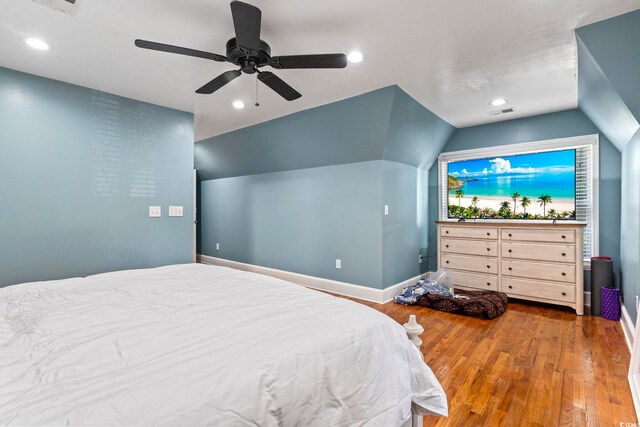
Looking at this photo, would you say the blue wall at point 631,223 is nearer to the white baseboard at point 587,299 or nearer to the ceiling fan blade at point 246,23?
the white baseboard at point 587,299

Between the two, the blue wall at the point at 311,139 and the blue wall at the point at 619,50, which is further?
the blue wall at the point at 311,139

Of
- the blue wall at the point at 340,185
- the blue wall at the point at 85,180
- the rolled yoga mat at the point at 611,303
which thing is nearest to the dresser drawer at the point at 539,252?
the rolled yoga mat at the point at 611,303

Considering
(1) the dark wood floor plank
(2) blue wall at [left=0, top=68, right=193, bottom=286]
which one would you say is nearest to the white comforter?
(1) the dark wood floor plank

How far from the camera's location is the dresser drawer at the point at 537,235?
3.36m

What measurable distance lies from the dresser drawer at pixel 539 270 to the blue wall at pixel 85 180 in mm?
3914

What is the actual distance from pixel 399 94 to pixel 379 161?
87 centimetres

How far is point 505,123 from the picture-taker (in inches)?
163

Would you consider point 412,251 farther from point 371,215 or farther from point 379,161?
point 379,161

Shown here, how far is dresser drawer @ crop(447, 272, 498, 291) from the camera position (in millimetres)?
3850

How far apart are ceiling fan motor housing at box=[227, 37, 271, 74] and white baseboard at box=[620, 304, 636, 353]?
345 centimetres

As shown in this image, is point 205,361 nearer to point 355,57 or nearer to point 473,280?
point 355,57

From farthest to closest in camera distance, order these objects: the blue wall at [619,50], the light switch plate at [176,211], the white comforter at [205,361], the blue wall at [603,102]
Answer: the light switch plate at [176,211]
the blue wall at [603,102]
the blue wall at [619,50]
the white comforter at [205,361]

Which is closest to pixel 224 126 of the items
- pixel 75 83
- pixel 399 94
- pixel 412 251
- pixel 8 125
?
pixel 75 83

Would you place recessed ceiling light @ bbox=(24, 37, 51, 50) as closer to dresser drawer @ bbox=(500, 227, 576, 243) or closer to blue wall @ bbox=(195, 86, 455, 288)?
blue wall @ bbox=(195, 86, 455, 288)
